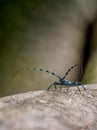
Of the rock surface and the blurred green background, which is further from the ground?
the rock surface

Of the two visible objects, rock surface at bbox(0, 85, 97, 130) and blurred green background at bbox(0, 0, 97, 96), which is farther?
blurred green background at bbox(0, 0, 97, 96)

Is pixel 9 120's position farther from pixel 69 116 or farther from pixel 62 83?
pixel 62 83

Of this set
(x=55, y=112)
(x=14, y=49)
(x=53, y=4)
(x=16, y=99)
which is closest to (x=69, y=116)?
(x=55, y=112)

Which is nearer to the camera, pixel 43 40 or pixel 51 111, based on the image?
pixel 51 111

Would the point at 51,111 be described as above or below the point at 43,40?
above
